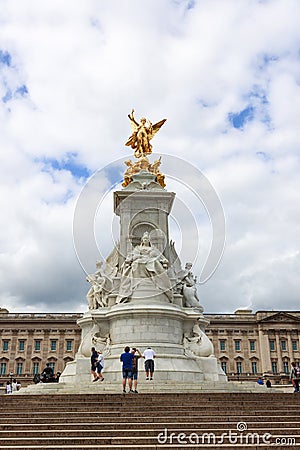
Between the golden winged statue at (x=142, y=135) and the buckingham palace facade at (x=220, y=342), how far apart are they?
1763 inches

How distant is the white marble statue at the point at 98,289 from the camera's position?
86.1ft

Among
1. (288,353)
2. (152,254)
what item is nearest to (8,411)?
(152,254)

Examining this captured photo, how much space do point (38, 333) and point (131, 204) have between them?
51.0 meters

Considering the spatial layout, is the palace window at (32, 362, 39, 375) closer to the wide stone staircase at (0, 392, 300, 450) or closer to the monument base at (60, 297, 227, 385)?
the monument base at (60, 297, 227, 385)

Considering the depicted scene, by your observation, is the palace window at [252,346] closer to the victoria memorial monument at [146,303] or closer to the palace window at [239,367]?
the palace window at [239,367]

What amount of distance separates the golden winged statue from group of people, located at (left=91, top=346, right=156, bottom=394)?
52.3 ft

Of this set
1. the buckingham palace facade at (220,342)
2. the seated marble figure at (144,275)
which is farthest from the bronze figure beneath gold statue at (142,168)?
the buckingham palace facade at (220,342)

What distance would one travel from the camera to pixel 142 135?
3288 cm

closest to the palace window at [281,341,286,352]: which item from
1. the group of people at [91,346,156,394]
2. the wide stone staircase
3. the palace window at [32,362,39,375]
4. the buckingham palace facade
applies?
the buckingham palace facade

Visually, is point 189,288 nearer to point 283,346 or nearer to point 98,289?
point 98,289

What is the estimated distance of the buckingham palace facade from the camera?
242 feet

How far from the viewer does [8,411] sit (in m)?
13.5

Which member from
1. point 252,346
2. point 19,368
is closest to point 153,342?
point 19,368

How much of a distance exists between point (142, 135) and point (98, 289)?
11905mm
